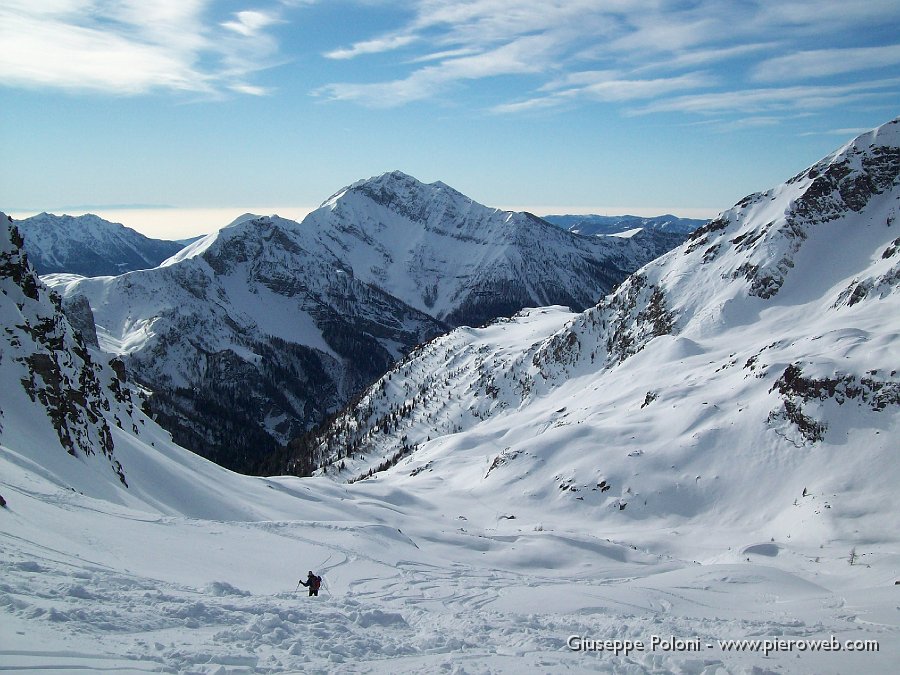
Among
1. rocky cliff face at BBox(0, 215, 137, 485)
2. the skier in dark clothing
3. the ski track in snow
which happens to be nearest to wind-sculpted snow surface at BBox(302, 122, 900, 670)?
the ski track in snow

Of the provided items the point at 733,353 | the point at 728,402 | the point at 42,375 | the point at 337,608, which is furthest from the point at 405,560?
the point at 733,353

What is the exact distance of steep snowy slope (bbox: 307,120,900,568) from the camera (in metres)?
52.1

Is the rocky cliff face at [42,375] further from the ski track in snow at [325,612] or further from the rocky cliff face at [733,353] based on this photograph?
the rocky cliff face at [733,353]

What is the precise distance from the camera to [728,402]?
6681 centimetres

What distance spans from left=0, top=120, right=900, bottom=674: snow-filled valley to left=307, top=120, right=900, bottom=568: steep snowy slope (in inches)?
14.5

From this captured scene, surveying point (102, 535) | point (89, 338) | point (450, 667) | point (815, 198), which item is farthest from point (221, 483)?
point (89, 338)

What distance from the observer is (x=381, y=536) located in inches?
1401

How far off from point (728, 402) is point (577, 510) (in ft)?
74.5

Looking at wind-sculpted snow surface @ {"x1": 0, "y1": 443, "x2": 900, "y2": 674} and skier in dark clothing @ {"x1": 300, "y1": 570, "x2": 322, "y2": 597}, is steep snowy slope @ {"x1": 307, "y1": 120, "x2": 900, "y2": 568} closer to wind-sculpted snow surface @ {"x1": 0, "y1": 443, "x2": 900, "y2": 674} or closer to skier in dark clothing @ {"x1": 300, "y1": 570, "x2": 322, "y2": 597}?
wind-sculpted snow surface @ {"x1": 0, "y1": 443, "x2": 900, "y2": 674}

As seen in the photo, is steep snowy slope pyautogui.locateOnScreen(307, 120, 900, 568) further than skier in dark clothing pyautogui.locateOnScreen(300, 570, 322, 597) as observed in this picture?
Yes

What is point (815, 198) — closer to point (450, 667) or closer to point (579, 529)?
point (579, 529)

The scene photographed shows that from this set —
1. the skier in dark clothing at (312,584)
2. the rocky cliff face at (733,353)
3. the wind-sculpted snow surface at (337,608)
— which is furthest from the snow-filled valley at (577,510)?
the rocky cliff face at (733,353)

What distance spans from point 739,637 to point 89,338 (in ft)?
661

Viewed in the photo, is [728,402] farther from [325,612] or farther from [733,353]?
[325,612]
